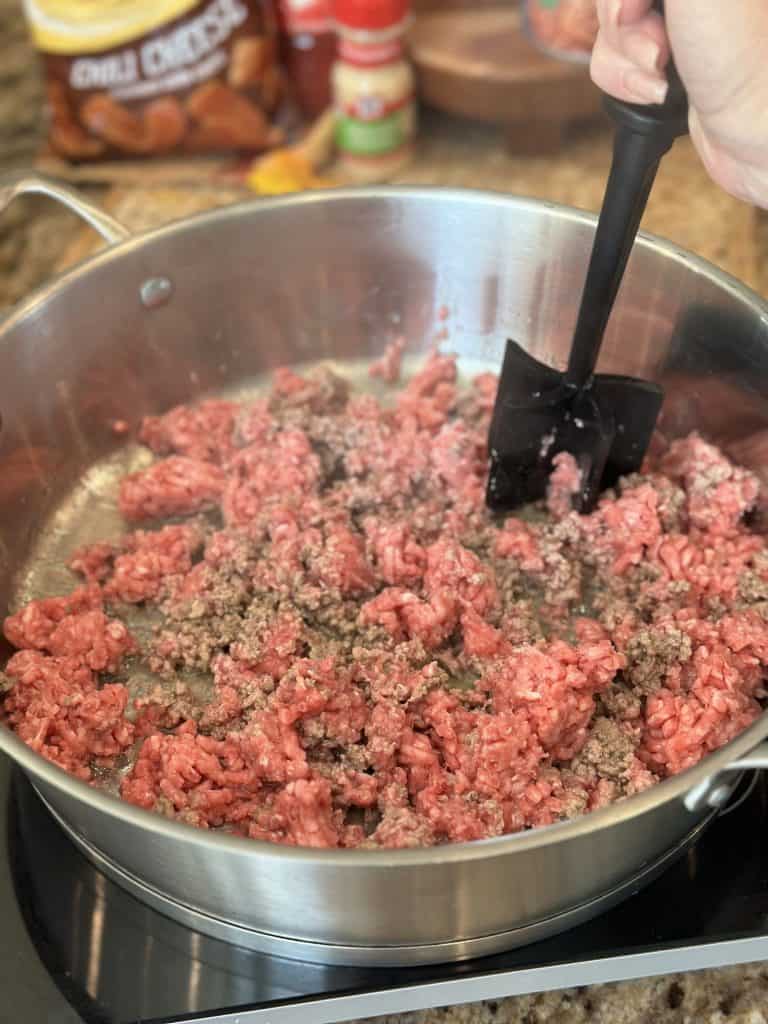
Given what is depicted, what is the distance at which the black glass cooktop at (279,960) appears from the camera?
0.86 metres

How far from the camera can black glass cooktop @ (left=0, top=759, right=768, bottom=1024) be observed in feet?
2.82

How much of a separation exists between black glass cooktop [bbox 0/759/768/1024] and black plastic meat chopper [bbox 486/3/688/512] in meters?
0.46

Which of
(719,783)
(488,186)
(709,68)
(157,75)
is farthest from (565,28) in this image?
(719,783)

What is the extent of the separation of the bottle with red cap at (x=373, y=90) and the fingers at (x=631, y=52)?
41.5 inches

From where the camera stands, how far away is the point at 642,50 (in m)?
0.85

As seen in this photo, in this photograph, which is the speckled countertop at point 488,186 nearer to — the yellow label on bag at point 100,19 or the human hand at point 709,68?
the yellow label on bag at point 100,19

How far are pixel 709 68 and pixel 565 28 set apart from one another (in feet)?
3.87

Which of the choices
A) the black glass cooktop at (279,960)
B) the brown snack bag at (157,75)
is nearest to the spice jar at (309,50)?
the brown snack bag at (157,75)

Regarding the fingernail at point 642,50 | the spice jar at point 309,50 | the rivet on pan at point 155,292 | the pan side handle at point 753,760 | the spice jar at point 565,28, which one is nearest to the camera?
the pan side handle at point 753,760

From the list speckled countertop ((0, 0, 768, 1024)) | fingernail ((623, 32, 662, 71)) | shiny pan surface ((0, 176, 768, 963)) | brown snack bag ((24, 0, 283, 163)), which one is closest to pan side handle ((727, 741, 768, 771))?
shiny pan surface ((0, 176, 768, 963))

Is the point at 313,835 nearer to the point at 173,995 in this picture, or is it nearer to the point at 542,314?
the point at 173,995

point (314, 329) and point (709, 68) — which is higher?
point (709, 68)

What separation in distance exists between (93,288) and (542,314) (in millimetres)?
606

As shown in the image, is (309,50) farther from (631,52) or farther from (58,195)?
(631,52)
